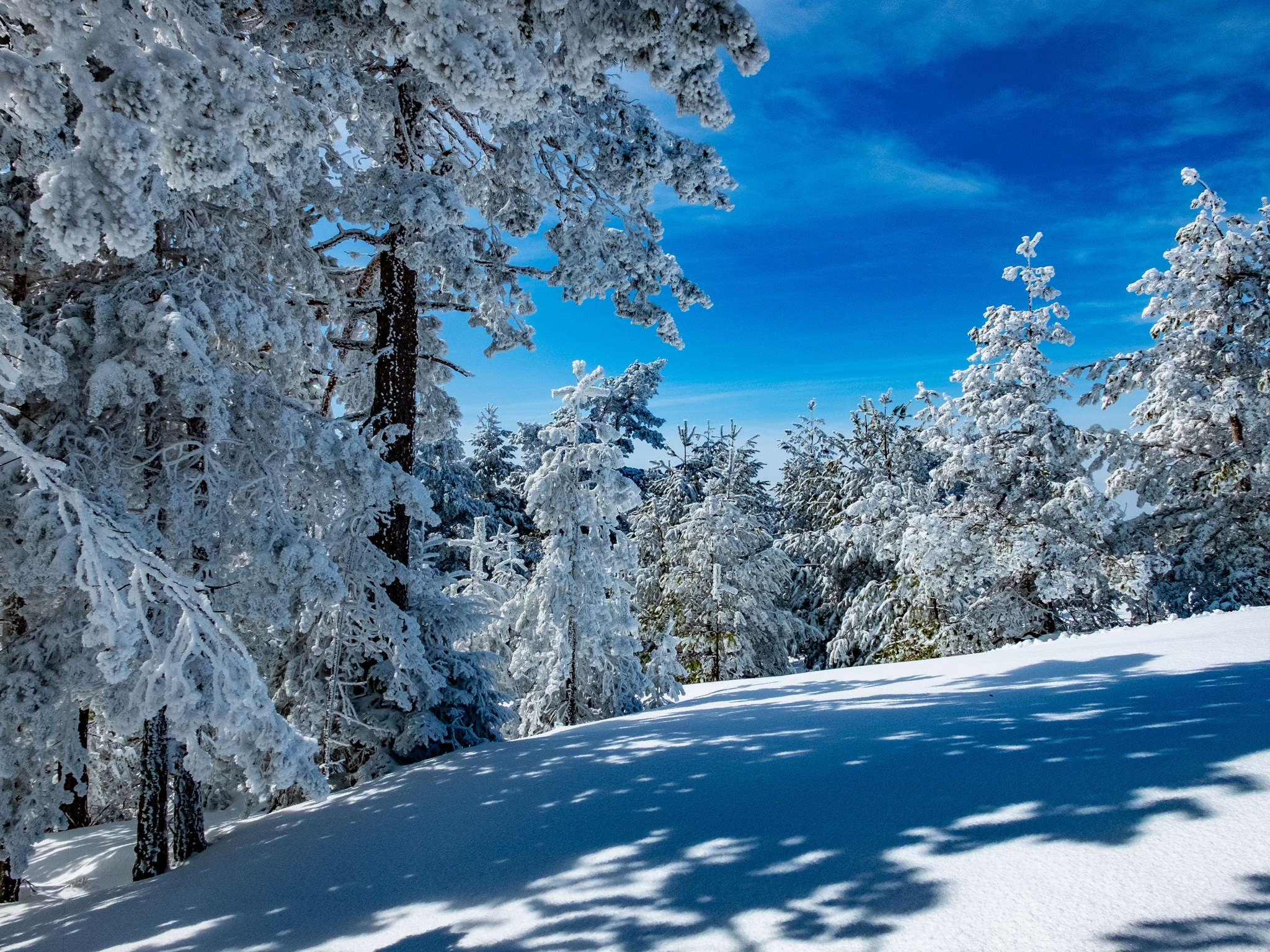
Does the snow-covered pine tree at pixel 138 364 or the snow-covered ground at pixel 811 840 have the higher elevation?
the snow-covered pine tree at pixel 138 364

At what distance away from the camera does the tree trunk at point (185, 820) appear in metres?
5.96

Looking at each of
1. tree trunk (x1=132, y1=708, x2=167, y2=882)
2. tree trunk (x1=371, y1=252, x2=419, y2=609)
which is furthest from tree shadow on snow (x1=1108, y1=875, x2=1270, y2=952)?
tree trunk (x1=371, y1=252, x2=419, y2=609)

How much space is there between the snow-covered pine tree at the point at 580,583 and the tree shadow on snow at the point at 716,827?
6.42 m

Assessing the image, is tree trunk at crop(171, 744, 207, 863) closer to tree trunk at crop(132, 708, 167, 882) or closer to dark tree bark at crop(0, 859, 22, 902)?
tree trunk at crop(132, 708, 167, 882)

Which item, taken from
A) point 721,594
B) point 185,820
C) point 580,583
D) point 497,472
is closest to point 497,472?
point 497,472

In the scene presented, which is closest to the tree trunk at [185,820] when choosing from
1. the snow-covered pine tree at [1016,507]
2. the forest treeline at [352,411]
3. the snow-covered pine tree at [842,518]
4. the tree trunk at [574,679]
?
the forest treeline at [352,411]

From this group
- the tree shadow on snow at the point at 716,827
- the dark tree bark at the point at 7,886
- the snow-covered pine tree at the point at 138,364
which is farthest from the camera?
the dark tree bark at the point at 7,886

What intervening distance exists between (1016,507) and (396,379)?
45.5 ft

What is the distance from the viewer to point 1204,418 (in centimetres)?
1443

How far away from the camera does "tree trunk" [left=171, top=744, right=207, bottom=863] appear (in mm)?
5961

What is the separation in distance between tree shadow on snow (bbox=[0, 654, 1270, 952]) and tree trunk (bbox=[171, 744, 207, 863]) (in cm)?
21

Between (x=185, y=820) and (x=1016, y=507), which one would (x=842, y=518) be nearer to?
(x=1016, y=507)

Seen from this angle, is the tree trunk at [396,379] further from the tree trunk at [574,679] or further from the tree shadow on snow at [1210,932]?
the tree shadow on snow at [1210,932]

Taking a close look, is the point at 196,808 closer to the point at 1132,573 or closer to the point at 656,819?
the point at 656,819
